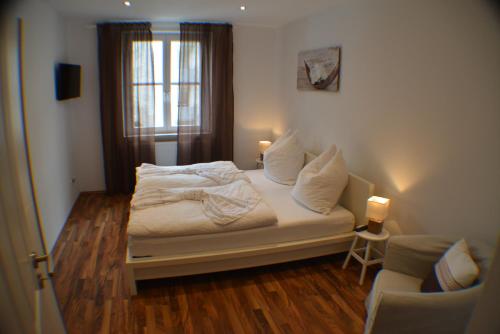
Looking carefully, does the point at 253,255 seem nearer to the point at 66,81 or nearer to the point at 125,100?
the point at 66,81

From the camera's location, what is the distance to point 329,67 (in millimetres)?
3732

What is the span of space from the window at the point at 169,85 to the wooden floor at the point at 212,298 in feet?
7.29

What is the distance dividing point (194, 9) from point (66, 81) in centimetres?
171

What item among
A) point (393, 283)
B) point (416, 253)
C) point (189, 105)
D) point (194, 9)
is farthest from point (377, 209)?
point (189, 105)

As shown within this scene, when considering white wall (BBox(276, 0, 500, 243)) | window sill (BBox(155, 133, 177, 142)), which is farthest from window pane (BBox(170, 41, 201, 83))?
white wall (BBox(276, 0, 500, 243))

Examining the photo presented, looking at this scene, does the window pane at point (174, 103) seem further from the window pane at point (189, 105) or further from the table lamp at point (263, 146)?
the table lamp at point (263, 146)

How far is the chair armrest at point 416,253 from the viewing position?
2.23 meters

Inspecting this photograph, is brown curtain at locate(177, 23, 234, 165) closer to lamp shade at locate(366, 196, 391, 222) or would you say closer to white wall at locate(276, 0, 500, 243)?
white wall at locate(276, 0, 500, 243)

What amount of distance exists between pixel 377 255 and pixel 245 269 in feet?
4.13

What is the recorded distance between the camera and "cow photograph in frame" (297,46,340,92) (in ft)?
11.9

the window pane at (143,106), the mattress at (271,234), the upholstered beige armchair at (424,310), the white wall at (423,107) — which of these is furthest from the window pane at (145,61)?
the upholstered beige armchair at (424,310)

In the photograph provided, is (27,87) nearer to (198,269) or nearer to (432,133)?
(198,269)

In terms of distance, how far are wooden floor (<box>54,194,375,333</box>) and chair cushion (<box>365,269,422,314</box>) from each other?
0.37 meters

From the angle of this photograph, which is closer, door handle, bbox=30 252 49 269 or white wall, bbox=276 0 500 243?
door handle, bbox=30 252 49 269
